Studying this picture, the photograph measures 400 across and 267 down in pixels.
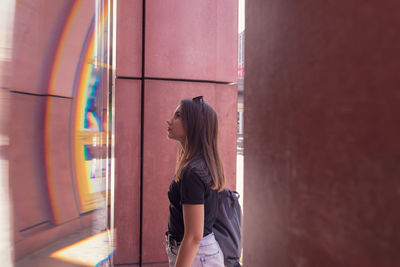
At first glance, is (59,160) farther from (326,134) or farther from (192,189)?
(326,134)

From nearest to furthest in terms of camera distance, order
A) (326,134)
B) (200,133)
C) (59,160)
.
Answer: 1. (326,134)
2. (200,133)
3. (59,160)

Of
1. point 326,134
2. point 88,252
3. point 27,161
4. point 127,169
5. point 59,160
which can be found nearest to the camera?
point 326,134

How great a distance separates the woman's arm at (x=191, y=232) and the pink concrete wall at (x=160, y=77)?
1.57 metres

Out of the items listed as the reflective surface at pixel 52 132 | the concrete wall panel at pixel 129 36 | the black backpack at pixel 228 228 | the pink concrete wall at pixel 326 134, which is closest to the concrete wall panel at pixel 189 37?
the concrete wall panel at pixel 129 36

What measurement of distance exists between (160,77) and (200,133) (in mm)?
1466

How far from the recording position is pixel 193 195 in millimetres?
1535

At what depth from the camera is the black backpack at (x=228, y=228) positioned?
5.99 ft

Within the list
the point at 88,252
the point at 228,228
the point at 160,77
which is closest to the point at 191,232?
the point at 228,228

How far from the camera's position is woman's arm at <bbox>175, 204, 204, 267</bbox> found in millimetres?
1519

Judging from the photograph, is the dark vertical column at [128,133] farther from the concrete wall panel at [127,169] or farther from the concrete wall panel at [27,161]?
the concrete wall panel at [27,161]

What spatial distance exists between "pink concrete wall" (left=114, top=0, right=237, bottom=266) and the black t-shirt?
135cm

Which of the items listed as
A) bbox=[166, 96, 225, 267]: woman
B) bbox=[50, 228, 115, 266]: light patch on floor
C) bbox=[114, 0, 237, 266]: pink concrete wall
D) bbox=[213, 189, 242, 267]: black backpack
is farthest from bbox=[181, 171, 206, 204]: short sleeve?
bbox=[50, 228, 115, 266]: light patch on floor

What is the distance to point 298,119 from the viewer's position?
259 mm

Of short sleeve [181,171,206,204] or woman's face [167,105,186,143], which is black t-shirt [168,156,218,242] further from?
woman's face [167,105,186,143]
